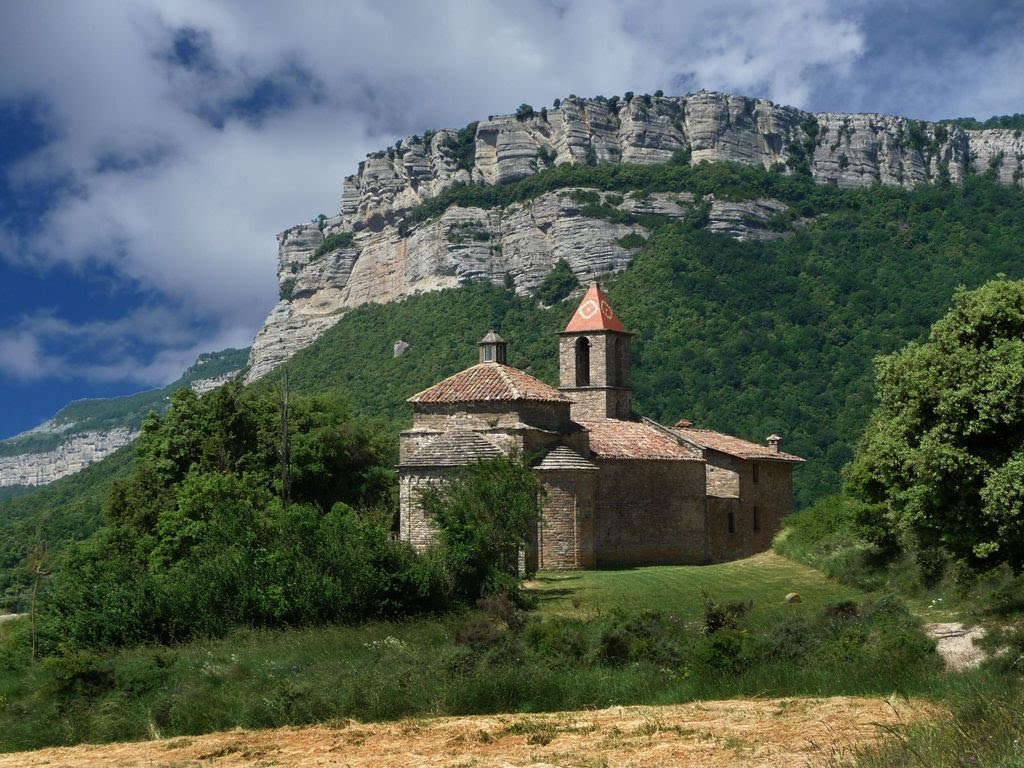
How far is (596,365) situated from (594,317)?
198cm

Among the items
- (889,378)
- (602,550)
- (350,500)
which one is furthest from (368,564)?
(350,500)

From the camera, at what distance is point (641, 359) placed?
70.6 m

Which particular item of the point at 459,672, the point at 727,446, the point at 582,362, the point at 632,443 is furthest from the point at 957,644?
the point at 582,362

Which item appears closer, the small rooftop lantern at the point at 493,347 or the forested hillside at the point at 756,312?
the small rooftop lantern at the point at 493,347

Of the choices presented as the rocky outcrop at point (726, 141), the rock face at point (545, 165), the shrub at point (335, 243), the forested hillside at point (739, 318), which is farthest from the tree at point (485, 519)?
the shrub at point (335, 243)

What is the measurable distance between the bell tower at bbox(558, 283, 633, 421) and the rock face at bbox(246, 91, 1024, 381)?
5413 centimetres

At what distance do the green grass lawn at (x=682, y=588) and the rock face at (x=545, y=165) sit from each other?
6702cm

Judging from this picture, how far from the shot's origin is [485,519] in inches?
1141

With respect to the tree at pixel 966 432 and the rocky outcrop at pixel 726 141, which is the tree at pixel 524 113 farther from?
the tree at pixel 966 432

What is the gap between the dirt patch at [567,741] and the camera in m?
12.1

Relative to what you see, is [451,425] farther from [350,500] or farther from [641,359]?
[641,359]

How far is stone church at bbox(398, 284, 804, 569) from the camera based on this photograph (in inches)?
1377

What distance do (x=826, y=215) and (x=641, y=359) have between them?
35149 mm

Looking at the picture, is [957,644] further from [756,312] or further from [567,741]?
[756,312]
